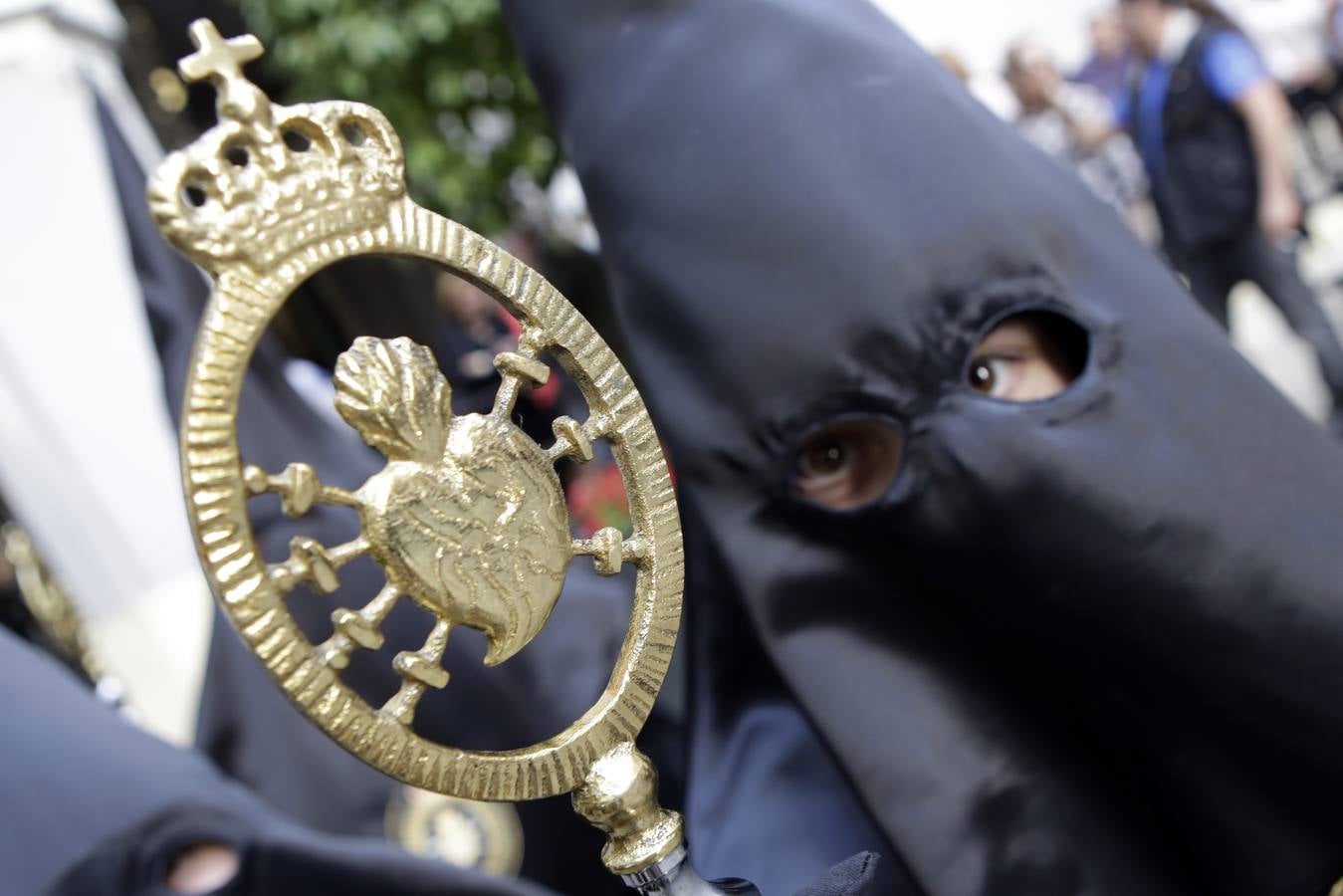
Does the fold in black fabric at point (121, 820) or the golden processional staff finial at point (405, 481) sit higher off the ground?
the golden processional staff finial at point (405, 481)

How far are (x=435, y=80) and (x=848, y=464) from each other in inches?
226

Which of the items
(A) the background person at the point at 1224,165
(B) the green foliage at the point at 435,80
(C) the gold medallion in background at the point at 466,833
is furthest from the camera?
(B) the green foliage at the point at 435,80

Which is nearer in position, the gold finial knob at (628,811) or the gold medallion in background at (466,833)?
the gold finial knob at (628,811)

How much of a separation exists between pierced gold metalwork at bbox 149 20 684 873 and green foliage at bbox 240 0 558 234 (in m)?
5.62

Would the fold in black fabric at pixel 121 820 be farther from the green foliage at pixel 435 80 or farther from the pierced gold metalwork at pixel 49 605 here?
the green foliage at pixel 435 80

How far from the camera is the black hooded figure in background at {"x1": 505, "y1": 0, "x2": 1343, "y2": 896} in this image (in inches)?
54.7

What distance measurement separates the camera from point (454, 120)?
6996mm

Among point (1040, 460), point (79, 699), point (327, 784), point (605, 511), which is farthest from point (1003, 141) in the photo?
point (605, 511)

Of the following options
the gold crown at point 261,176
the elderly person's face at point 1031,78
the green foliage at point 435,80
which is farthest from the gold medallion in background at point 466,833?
the elderly person's face at point 1031,78

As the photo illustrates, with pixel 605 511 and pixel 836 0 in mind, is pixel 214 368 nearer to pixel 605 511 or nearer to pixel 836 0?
pixel 836 0

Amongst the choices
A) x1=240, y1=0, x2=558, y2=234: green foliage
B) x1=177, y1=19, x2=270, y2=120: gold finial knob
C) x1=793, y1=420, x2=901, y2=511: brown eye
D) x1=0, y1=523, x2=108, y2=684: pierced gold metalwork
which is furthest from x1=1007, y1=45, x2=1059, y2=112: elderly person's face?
x1=177, y1=19, x2=270, y2=120: gold finial knob

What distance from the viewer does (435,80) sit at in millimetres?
6621

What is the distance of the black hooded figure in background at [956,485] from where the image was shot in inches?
54.7

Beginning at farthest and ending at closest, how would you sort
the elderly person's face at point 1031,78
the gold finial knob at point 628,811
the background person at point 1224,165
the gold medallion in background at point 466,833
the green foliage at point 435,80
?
the green foliage at point 435,80 < the elderly person's face at point 1031,78 < the background person at point 1224,165 < the gold medallion in background at point 466,833 < the gold finial knob at point 628,811
